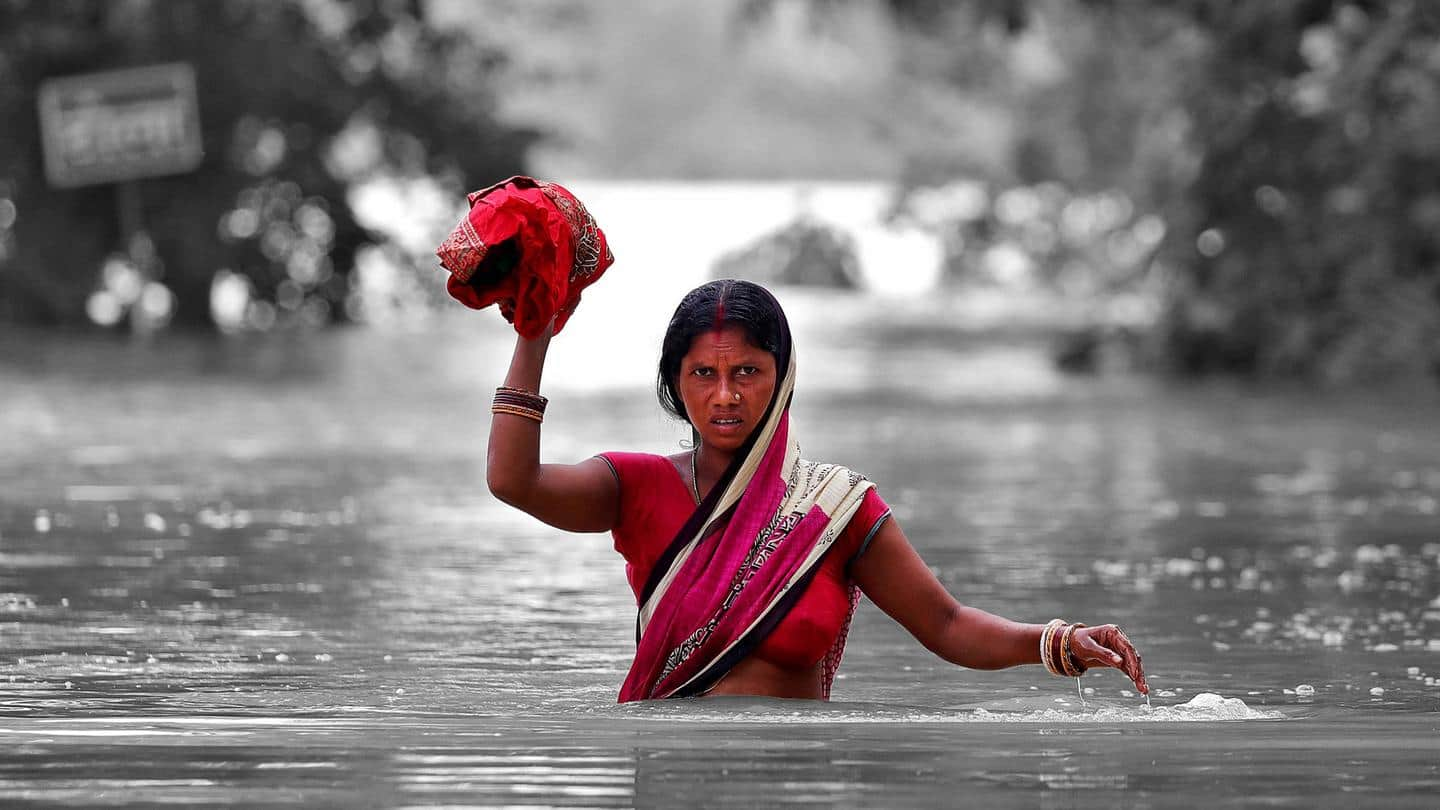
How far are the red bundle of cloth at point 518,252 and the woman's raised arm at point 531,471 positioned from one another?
0.06 meters

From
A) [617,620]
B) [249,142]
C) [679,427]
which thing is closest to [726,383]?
[617,620]

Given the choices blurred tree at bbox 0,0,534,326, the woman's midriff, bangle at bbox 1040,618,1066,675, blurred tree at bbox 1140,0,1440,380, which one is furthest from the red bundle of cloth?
blurred tree at bbox 0,0,534,326

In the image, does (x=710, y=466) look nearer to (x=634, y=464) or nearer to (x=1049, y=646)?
(x=634, y=464)

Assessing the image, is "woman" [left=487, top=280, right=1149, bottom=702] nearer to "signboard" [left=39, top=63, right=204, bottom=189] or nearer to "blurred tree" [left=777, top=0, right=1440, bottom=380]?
"blurred tree" [left=777, top=0, right=1440, bottom=380]

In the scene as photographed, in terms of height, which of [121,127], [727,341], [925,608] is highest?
[121,127]

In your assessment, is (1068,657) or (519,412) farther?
(1068,657)

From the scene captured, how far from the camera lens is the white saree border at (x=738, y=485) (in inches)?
179

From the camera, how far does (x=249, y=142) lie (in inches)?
1141

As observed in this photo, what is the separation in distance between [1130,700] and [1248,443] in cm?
890

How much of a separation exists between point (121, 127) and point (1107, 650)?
24674 mm

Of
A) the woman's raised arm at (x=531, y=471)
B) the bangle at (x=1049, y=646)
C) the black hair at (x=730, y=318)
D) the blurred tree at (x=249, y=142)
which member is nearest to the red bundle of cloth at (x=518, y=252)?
the woman's raised arm at (x=531, y=471)

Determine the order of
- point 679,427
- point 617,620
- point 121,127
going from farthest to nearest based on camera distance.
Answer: point 121,127, point 679,427, point 617,620

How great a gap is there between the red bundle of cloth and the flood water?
0.77 metres

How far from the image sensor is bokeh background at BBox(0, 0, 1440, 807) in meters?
4.44
